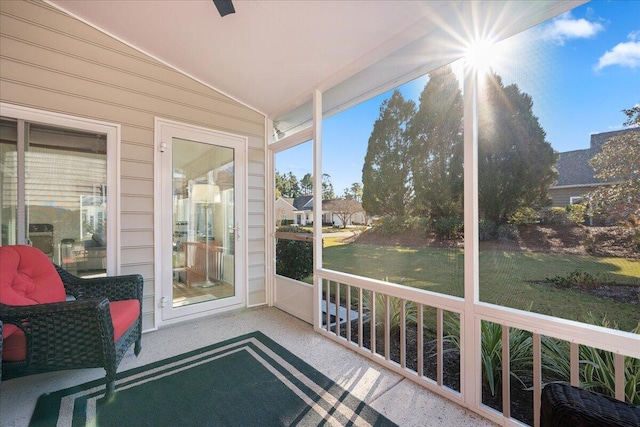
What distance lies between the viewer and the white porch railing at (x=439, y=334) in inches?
56.7

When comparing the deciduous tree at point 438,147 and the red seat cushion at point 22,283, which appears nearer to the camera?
the red seat cushion at point 22,283

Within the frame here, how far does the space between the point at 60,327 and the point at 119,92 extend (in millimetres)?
2326

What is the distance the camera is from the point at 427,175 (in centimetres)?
214

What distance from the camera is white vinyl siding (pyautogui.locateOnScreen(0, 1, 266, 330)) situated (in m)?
2.41

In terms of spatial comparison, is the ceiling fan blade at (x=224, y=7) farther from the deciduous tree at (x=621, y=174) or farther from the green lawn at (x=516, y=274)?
the deciduous tree at (x=621, y=174)

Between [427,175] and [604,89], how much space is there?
102cm

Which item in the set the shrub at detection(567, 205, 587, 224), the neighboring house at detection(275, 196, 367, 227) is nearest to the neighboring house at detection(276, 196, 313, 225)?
the neighboring house at detection(275, 196, 367, 227)

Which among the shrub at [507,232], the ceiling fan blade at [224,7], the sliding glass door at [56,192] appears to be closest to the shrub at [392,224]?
the shrub at [507,232]

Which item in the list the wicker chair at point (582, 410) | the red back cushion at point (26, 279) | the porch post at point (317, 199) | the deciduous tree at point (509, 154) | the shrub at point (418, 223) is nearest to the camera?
the wicker chair at point (582, 410)

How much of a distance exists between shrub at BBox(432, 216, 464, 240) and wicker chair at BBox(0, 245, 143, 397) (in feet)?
7.92

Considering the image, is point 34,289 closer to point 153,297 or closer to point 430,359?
point 153,297

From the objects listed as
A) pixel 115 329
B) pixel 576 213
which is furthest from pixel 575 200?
pixel 115 329

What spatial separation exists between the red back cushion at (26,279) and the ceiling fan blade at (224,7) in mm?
2430

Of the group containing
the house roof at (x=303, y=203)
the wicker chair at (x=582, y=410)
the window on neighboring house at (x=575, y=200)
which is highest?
the house roof at (x=303, y=203)
